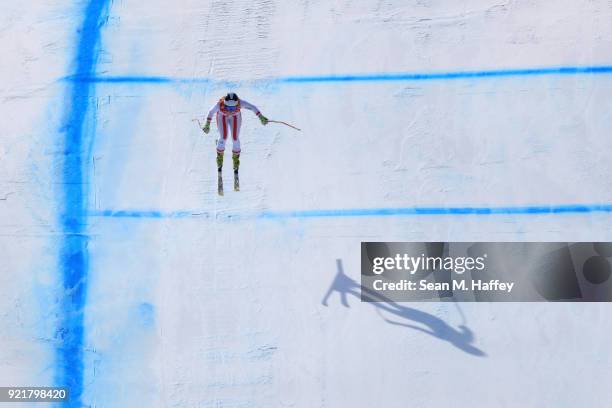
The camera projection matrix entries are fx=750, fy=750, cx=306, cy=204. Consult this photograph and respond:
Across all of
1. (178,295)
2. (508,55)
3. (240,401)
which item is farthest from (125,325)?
(508,55)

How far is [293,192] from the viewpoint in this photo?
563 cm

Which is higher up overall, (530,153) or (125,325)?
(530,153)

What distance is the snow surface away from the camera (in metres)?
5.54

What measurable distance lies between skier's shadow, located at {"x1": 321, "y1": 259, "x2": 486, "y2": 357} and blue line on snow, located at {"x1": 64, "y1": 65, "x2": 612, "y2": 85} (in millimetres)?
1389

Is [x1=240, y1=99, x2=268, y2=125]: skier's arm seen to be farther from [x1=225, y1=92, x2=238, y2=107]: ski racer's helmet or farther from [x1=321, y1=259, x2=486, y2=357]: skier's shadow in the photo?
[x1=321, y1=259, x2=486, y2=357]: skier's shadow

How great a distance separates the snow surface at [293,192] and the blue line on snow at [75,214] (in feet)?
0.07

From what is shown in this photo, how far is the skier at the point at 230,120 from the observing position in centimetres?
555

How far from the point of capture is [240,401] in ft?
18.3

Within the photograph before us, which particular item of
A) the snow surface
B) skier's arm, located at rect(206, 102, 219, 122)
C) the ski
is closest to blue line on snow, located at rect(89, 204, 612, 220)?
the snow surface

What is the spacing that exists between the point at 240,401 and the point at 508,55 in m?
3.26

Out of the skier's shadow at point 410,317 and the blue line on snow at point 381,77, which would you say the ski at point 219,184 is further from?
the skier's shadow at point 410,317

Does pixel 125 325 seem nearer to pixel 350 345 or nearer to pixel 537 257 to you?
pixel 350 345

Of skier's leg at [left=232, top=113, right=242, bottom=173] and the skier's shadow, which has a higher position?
skier's leg at [left=232, top=113, right=242, bottom=173]

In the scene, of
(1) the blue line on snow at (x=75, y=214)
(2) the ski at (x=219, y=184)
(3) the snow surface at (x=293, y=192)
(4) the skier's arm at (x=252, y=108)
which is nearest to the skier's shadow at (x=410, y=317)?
(3) the snow surface at (x=293, y=192)
